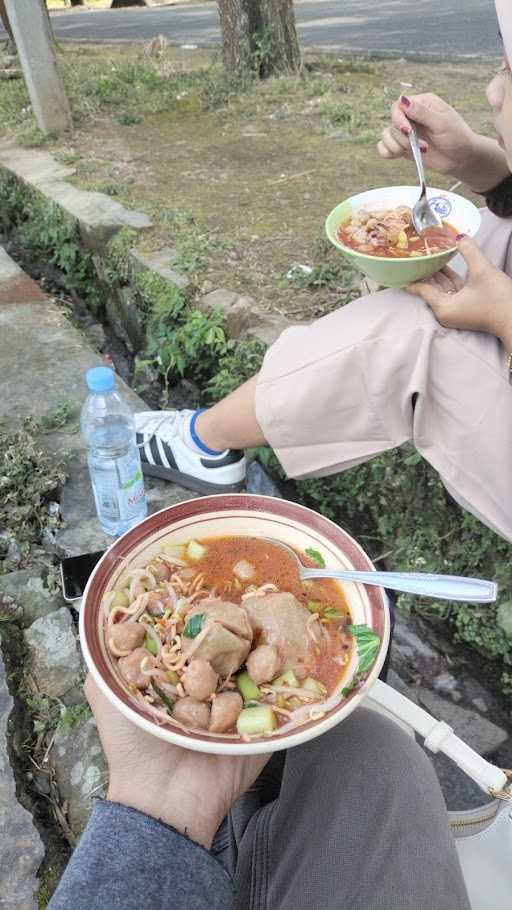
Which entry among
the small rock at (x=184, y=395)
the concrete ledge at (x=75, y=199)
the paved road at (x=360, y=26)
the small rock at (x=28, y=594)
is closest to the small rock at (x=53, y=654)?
the small rock at (x=28, y=594)

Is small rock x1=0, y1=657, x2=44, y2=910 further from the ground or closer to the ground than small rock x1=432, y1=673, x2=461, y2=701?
further from the ground

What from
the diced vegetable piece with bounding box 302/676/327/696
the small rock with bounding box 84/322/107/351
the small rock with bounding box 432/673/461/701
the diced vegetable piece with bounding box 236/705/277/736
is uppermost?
the diced vegetable piece with bounding box 236/705/277/736

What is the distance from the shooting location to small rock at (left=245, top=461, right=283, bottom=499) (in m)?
2.97

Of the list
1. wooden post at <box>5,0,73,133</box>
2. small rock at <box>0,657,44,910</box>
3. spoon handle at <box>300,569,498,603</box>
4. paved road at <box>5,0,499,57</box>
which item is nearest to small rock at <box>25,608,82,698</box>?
small rock at <box>0,657,44,910</box>

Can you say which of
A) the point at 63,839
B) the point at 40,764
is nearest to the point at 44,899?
the point at 63,839

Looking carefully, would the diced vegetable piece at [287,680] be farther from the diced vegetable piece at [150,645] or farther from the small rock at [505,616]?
the small rock at [505,616]

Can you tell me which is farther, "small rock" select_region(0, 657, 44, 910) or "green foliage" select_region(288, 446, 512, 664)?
"green foliage" select_region(288, 446, 512, 664)

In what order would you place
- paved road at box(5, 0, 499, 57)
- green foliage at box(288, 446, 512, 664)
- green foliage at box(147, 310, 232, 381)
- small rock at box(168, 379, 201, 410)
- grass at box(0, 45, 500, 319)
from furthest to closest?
paved road at box(5, 0, 499, 57), grass at box(0, 45, 500, 319), small rock at box(168, 379, 201, 410), green foliage at box(147, 310, 232, 381), green foliage at box(288, 446, 512, 664)

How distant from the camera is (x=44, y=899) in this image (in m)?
1.48

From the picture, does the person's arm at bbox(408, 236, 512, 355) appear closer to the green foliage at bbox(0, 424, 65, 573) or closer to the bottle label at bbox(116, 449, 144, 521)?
the bottle label at bbox(116, 449, 144, 521)

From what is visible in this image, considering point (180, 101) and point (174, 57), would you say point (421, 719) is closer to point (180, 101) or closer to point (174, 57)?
point (180, 101)

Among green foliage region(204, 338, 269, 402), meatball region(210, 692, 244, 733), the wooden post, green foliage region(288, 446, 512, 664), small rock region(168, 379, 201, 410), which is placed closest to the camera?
meatball region(210, 692, 244, 733)

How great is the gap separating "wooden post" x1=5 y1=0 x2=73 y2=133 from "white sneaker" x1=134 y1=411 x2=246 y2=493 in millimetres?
4302

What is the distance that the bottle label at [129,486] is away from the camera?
219 centimetres
